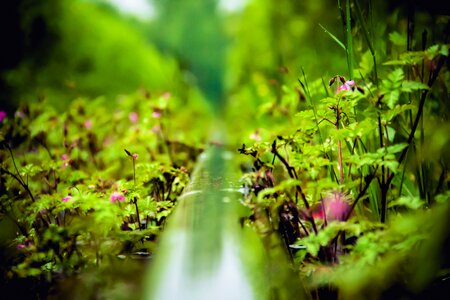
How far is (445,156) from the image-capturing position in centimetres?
119

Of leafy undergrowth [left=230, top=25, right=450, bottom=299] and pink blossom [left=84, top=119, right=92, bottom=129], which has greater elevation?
pink blossom [left=84, top=119, right=92, bottom=129]

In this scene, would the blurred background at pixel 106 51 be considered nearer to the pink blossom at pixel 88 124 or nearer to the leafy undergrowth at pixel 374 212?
the pink blossom at pixel 88 124

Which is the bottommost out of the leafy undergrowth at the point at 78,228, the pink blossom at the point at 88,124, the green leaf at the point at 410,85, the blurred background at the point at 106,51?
the leafy undergrowth at the point at 78,228

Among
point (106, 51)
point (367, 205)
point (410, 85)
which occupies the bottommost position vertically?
point (367, 205)

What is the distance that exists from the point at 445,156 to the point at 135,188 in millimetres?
1020

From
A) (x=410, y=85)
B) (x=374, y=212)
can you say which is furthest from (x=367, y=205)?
(x=410, y=85)

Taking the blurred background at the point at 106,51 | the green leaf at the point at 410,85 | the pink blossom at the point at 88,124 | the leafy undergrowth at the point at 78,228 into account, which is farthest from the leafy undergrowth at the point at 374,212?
the pink blossom at the point at 88,124

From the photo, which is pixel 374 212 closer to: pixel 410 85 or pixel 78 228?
pixel 410 85

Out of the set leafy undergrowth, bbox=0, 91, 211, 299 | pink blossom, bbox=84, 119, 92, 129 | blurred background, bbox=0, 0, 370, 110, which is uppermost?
blurred background, bbox=0, 0, 370, 110

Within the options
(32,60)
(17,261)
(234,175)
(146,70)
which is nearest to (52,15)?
(32,60)

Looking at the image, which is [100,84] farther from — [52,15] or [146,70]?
[146,70]

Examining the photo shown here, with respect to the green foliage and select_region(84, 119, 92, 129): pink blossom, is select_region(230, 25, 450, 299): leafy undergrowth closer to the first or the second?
the green foliage

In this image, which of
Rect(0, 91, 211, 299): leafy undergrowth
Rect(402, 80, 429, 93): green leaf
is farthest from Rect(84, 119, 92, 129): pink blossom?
Rect(402, 80, 429, 93): green leaf

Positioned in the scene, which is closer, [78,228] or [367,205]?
[78,228]
